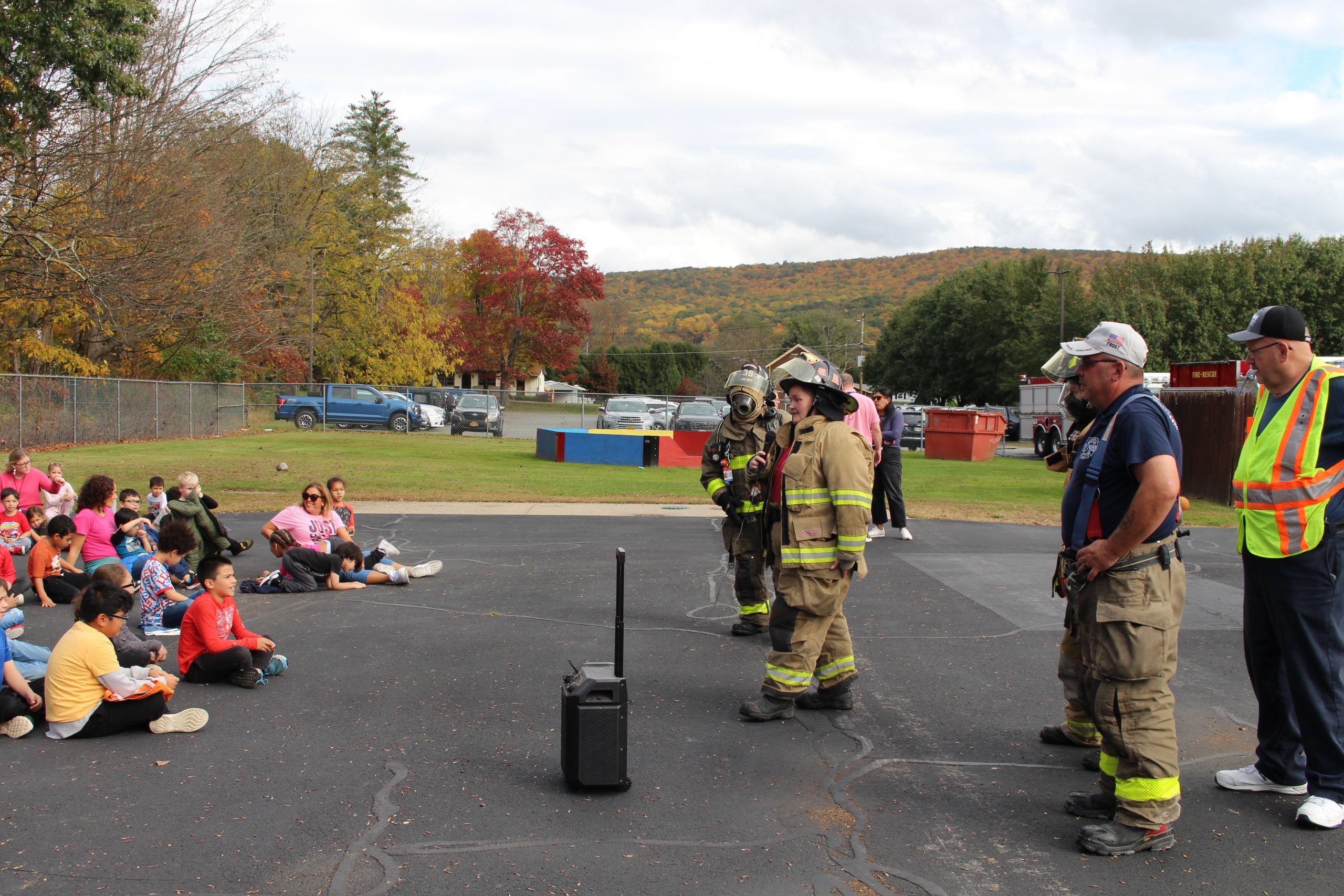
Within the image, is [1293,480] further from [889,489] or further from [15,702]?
[889,489]

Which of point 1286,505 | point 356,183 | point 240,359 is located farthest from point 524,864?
point 356,183

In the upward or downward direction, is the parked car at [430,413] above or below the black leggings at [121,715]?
above

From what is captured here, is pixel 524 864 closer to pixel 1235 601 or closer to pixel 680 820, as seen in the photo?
pixel 680 820

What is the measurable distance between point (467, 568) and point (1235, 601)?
715cm

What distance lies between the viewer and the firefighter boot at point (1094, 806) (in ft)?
13.6

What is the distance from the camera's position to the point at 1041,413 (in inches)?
1561

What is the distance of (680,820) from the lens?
4145 millimetres

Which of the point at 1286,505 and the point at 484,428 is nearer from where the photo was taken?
the point at 1286,505

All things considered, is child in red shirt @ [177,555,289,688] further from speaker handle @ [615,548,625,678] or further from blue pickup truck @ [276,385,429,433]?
blue pickup truck @ [276,385,429,433]

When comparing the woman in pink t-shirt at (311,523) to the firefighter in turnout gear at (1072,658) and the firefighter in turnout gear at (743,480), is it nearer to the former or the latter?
the firefighter in turnout gear at (743,480)

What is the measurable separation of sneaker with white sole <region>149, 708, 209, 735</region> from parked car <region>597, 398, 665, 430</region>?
26.2 metres

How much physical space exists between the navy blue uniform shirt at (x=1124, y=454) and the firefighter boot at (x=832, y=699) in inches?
70.7

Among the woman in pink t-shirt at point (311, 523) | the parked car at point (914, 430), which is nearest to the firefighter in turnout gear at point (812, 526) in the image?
the woman in pink t-shirt at point (311, 523)

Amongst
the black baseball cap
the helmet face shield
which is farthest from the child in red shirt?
the black baseball cap
